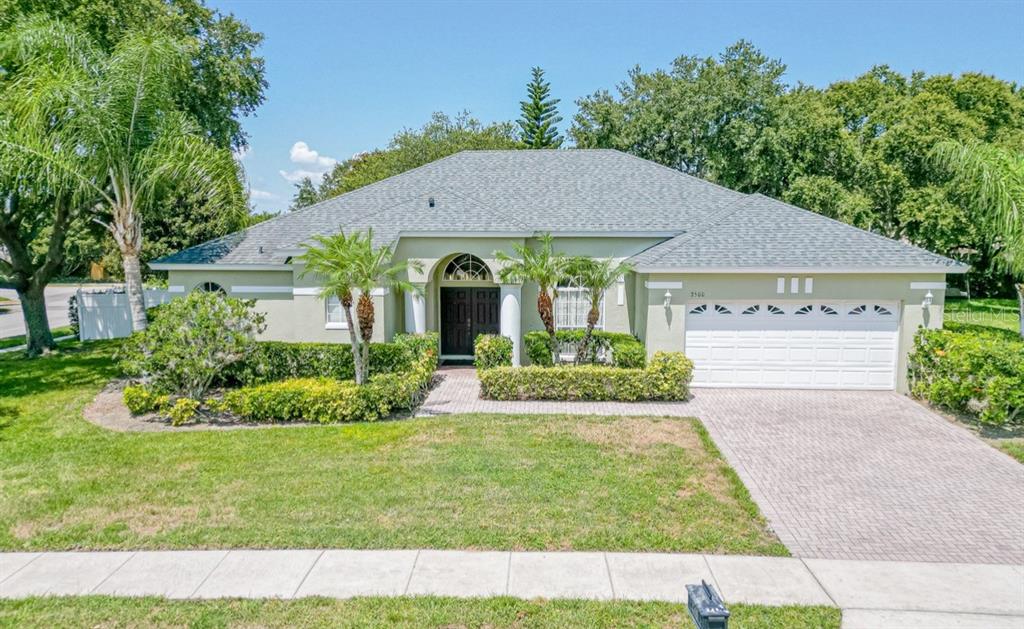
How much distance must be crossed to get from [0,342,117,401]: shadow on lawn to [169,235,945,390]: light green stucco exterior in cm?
340

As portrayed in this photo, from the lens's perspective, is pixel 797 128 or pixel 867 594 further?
pixel 797 128

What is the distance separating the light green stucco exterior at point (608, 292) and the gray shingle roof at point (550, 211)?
453 mm

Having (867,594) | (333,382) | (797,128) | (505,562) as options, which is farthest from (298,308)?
(797,128)

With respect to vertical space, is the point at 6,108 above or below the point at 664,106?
below

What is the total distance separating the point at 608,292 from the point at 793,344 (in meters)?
5.46

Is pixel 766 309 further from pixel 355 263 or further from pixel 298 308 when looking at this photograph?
pixel 298 308

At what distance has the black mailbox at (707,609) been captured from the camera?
3805 mm

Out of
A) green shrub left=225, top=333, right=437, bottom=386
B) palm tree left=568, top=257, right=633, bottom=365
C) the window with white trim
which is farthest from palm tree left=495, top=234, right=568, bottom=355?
the window with white trim

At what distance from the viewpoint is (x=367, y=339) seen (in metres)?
13.9

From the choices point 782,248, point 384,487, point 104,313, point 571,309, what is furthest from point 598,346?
point 104,313

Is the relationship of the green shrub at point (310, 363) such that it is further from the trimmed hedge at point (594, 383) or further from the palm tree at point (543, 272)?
the palm tree at point (543, 272)

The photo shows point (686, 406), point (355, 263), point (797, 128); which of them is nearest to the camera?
point (355, 263)

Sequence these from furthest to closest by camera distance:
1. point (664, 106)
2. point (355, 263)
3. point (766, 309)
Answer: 1. point (664, 106)
2. point (766, 309)
3. point (355, 263)

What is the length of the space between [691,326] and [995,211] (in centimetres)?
775
